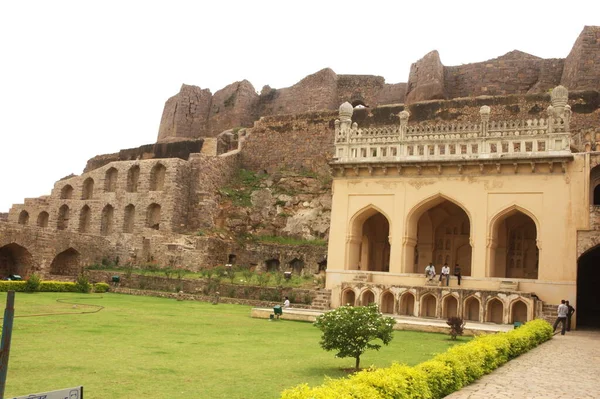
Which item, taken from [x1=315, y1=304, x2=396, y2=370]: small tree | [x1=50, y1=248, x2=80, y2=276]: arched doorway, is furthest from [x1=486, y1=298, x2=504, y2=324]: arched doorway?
[x1=50, y1=248, x2=80, y2=276]: arched doorway

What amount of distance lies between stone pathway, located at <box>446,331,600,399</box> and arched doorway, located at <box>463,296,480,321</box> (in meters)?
6.29

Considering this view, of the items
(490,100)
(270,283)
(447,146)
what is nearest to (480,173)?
(447,146)

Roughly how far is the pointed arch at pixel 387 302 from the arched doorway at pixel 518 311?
4125 millimetres

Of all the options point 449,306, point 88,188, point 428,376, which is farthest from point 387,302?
point 88,188

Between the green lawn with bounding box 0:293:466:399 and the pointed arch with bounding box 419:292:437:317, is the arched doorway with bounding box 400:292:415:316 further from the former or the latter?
the green lawn with bounding box 0:293:466:399

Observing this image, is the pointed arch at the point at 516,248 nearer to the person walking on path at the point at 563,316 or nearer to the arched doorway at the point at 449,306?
the arched doorway at the point at 449,306

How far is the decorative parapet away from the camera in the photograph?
22297 mm

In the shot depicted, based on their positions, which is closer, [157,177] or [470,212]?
[470,212]

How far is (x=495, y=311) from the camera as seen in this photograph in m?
20.9

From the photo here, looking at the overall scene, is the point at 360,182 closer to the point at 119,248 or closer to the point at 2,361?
the point at 119,248

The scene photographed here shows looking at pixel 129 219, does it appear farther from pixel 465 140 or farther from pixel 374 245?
pixel 465 140

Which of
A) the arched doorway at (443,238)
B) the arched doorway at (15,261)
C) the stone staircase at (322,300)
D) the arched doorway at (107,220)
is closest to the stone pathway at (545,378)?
the stone staircase at (322,300)

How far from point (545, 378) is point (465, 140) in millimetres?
14580

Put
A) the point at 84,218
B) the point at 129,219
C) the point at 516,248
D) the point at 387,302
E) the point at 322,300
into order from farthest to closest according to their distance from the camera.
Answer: the point at 84,218 < the point at 129,219 < the point at 516,248 < the point at 322,300 < the point at 387,302
